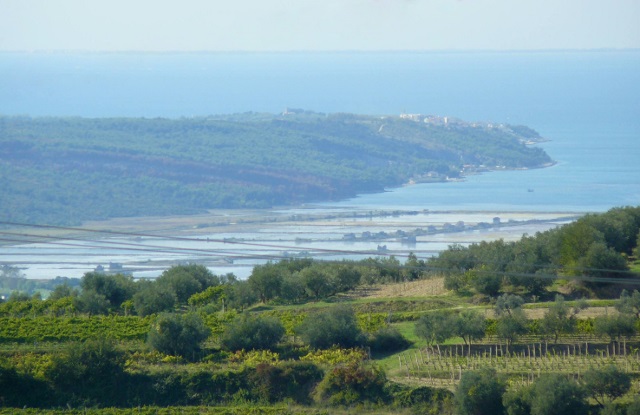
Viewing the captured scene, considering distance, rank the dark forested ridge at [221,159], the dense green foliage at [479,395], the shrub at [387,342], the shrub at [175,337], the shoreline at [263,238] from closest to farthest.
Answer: the dense green foliage at [479,395] < the shrub at [175,337] < the shrub at [387,342] < the shoreline at [263,238] < the dark forested ridge at [221,159]

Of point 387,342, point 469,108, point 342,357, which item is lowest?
point 342,357

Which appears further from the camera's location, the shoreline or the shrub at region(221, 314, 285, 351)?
the shoreline

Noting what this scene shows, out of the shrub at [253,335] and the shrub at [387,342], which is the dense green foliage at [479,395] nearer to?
the shrub at [387,342]

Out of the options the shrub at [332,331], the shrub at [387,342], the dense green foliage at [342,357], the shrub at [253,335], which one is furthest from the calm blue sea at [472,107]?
the shrub at [253,335]

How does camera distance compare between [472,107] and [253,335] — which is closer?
[253,335]

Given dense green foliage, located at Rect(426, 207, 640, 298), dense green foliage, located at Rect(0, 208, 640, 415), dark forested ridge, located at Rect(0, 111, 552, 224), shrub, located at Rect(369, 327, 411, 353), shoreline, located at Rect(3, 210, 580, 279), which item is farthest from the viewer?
dark forested ridge, located at Rect(0, 111, 552, 224)

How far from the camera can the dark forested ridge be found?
7775 centimetres

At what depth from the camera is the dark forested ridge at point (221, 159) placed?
7775 centimetres

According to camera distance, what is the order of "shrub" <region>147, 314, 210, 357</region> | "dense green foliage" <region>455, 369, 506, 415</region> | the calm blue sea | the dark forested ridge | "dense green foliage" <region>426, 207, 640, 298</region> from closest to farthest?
"dense green foliage" <region>455, 369, 506, 415</region>, "shrub" <region>147, 314, 210, 357</region>, "dense green foliage" <region>426, 207, 640, 298</region>, the calm blue sea, the dark forested ridge

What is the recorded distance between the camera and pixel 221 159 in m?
91.9

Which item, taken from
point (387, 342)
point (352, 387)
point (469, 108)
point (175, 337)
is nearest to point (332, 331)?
point (387, 342)

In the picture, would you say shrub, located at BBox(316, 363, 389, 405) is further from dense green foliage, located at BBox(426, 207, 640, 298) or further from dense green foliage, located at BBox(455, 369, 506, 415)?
dense green foliage, located at BBox(426, 207, 640, 298)

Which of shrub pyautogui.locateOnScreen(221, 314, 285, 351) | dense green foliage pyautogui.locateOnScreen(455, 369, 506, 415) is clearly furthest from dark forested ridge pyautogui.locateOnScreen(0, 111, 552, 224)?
dense green foliage pyautogui.locateOnScreen(455, 369, 506, 415)

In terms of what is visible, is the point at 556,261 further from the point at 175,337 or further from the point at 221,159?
the point at 221,159
